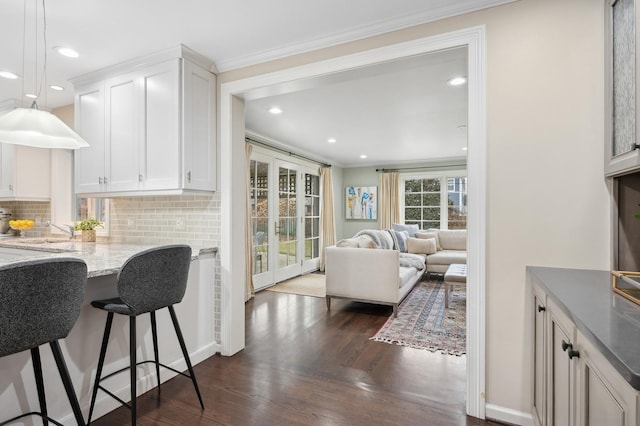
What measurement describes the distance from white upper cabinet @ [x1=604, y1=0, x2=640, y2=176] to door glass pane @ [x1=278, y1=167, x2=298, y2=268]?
15.5 ft

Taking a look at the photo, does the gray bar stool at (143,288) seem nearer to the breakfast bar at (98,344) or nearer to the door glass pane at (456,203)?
the breakfast bar at (98,344)

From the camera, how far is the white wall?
1723 mm

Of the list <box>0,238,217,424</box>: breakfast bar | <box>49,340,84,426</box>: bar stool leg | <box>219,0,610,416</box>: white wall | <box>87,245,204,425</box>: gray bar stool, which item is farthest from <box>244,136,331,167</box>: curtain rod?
<box>49,340,84,426</box>: bar stool leg

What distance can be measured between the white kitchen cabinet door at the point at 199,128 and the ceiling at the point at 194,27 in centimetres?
20

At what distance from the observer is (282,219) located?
5926 mm

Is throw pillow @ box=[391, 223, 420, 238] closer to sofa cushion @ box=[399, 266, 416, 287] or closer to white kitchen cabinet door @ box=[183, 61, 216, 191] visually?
sofa cushion @ box=[399, 266, 416, 287]

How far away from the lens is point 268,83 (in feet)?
8.46

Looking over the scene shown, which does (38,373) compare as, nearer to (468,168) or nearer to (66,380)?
(66,380)

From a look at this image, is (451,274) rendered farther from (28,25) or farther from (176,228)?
(28,25)

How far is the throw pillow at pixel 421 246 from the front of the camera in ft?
20.4

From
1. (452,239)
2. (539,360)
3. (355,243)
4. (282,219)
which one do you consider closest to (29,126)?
(539,360)

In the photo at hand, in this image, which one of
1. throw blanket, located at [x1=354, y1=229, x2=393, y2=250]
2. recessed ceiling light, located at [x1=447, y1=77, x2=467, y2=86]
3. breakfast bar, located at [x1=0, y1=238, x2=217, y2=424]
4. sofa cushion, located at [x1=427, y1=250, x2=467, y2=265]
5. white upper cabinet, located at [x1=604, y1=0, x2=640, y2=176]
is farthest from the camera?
sofa cushion, located at [x1=427, y1=250, x2=467, y2=265]

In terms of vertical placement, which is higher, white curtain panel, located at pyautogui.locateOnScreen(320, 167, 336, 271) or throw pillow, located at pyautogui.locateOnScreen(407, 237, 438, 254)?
white curtain panel, located at pyautogui.locateOnScreen(320, 167, 336, 271)

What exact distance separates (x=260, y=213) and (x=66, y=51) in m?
3.23
